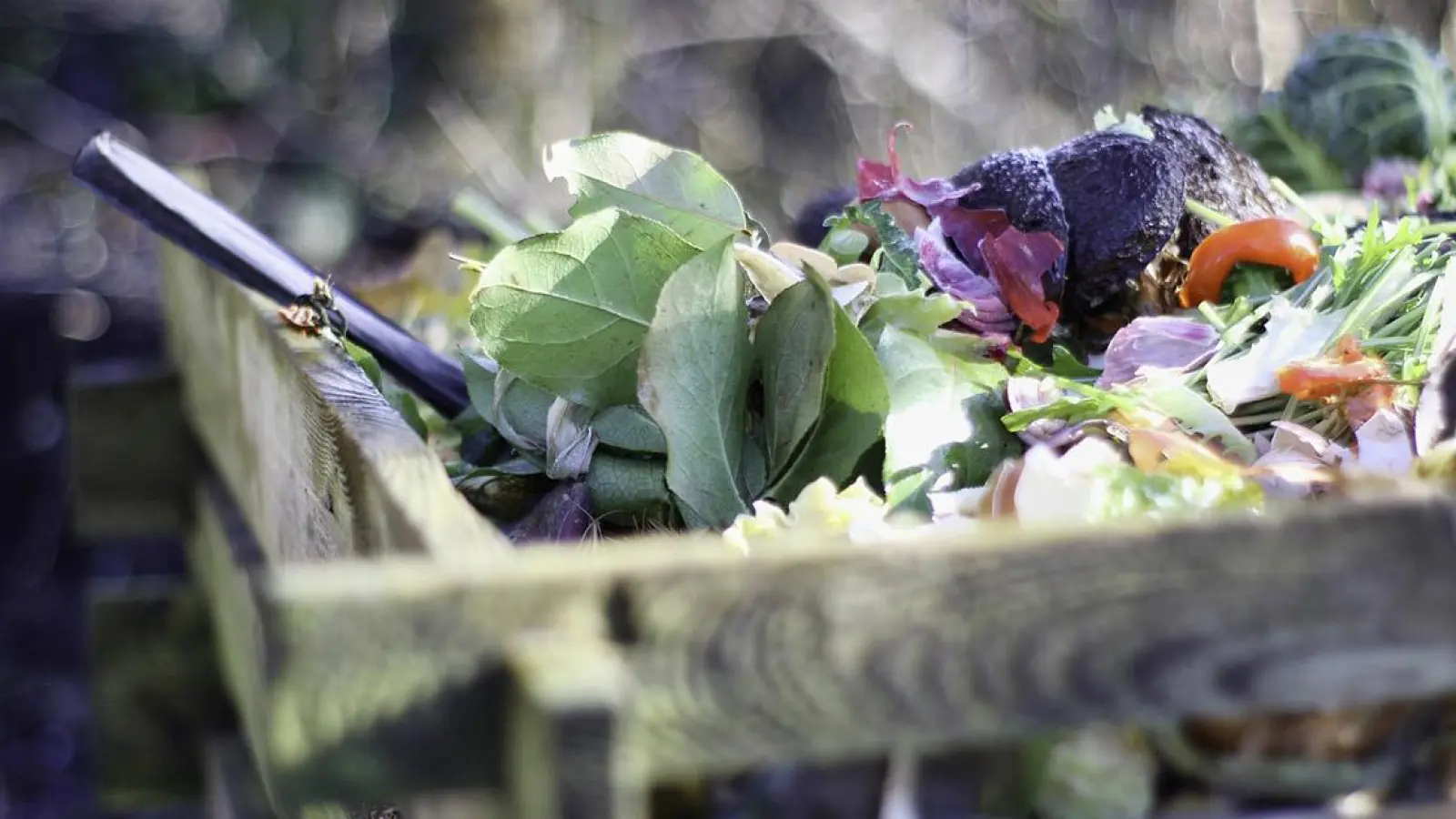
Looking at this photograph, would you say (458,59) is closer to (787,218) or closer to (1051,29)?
(787,218)

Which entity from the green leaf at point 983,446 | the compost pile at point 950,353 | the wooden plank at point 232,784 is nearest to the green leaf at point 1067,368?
the compost pile at point 950,353

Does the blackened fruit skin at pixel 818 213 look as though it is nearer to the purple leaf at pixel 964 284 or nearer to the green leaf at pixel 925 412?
the purple leaf at pixel 964 284

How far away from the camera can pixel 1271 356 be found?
1.03 metres

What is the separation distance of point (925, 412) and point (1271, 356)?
0.27m

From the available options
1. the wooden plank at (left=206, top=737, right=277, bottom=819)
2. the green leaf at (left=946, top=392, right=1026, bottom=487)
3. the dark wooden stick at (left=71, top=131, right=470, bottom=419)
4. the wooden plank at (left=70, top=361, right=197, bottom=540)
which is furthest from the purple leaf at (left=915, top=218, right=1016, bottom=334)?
the wooden plank at (left=70, top=361, right=197, bottom=540)

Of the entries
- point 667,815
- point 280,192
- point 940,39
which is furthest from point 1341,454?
point 940,39

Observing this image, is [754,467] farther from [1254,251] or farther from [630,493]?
[1254,251]

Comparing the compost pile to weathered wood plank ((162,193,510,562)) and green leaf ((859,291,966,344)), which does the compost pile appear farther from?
weathered wood plank ((162,193,510,562))

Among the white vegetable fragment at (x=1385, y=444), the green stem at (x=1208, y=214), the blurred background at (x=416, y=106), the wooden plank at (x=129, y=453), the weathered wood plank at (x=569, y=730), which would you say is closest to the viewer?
the weathered wood plank at (x=569, y=730)

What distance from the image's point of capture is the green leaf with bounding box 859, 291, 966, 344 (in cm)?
106

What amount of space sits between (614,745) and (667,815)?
12cm

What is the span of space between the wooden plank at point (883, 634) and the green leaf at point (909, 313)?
438 millimetres

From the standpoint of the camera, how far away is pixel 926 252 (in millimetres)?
1165

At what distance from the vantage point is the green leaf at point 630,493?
40.8 inches
